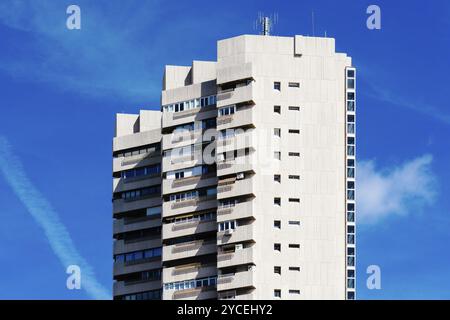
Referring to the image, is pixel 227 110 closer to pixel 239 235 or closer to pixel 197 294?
pixel 239 235

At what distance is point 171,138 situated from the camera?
170 metres

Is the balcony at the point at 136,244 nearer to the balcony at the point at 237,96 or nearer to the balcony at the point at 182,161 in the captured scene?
the balcony at the point at 182,161

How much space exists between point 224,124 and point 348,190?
1603 centimetres

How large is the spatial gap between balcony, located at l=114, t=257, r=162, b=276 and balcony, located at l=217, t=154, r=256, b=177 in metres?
16.6

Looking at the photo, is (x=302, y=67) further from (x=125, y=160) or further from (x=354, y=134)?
(x=125, y=160)

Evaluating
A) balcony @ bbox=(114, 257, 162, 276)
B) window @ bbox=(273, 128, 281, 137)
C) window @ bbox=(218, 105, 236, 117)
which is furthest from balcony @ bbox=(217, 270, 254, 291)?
window @ bbox=(218, 105, 236, 117)

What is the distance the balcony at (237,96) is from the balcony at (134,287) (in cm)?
2341

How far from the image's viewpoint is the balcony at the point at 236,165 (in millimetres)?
162500

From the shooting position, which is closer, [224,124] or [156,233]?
[224,124]

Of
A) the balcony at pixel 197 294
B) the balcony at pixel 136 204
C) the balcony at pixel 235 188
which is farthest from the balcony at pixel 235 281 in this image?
the balcony at pixel 136 204

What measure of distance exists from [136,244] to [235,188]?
63.4 ft

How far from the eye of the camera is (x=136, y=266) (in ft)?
576
